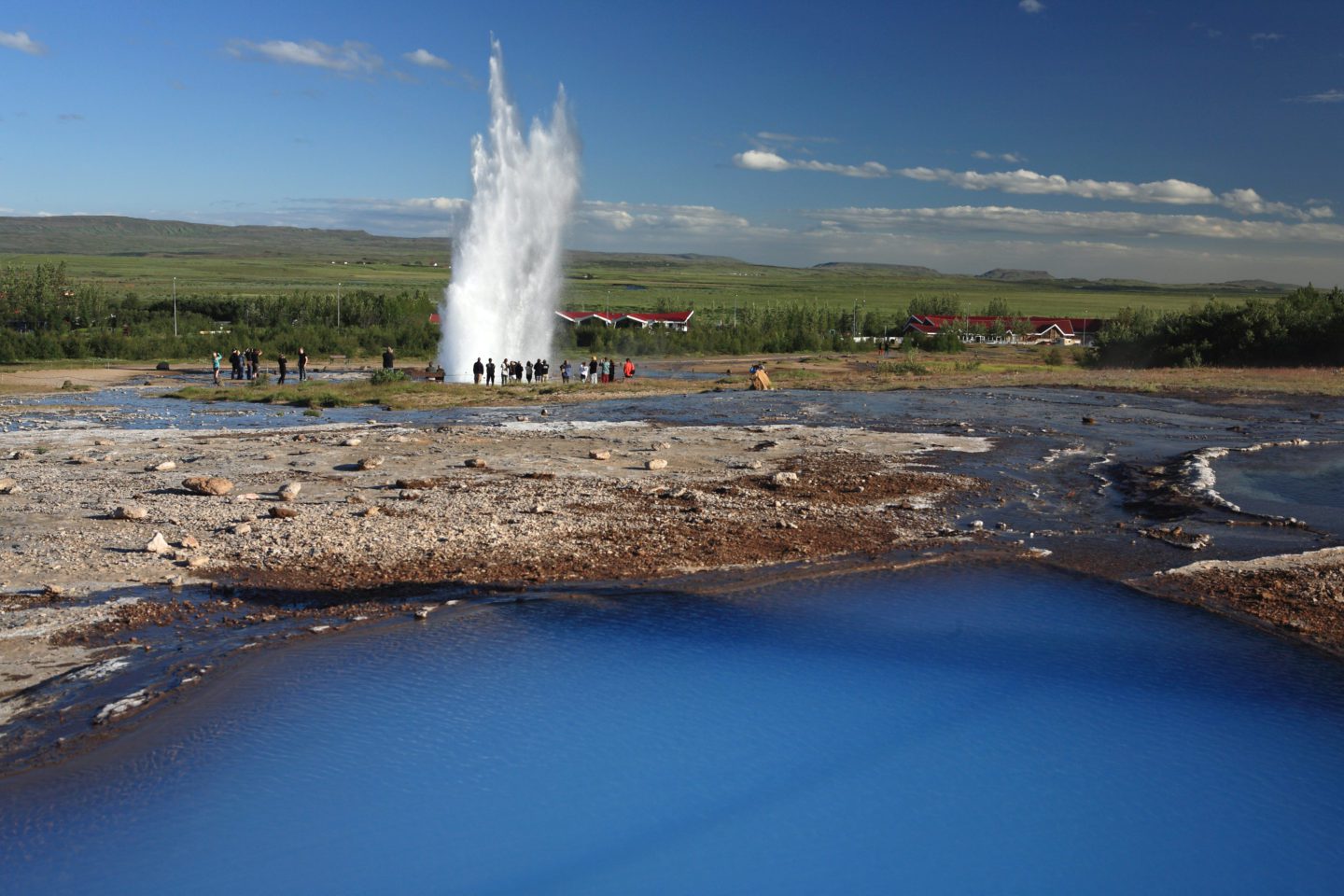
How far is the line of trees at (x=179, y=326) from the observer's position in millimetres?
58375

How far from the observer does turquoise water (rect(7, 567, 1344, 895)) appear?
8.05 meters

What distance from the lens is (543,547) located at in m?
15.1

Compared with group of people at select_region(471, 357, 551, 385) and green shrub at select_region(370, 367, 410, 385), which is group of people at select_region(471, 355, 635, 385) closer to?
group of people at select_region(471, 357, 551, 385)

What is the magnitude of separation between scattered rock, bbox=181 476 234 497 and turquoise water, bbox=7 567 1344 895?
264 inches

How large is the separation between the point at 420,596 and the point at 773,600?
12.9ft

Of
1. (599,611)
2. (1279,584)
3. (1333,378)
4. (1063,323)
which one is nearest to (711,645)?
(599,611)

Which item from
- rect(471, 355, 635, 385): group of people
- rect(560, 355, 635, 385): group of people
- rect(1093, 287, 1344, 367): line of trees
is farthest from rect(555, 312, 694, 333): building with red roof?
rect(471, 355, 635, 385): group of people

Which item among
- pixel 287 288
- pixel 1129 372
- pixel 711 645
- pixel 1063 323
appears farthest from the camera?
pixel 287 288

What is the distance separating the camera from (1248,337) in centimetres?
5944

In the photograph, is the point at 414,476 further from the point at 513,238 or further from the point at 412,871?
the point at 513,238

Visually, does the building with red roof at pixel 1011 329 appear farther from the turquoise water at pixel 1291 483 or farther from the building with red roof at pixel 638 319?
the turquoise water at pixel 1291 483

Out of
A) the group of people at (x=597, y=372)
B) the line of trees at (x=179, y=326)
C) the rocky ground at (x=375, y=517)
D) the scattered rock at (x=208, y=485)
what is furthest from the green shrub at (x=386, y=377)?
the scattered rock at (x=208, y=485)

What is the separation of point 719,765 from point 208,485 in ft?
35.6

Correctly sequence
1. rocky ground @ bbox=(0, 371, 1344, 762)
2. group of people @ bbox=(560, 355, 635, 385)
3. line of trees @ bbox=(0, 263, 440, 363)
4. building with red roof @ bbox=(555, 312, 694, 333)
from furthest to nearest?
building with red roof @ bbox=(555, 312, 694, 333) < line of trees @ bbox=(0, 263, 440, 363) < group of people @ bbox=(560, 355, 635, 385) < rocky ground @ bbox=(0, 371, 1344, 762)
